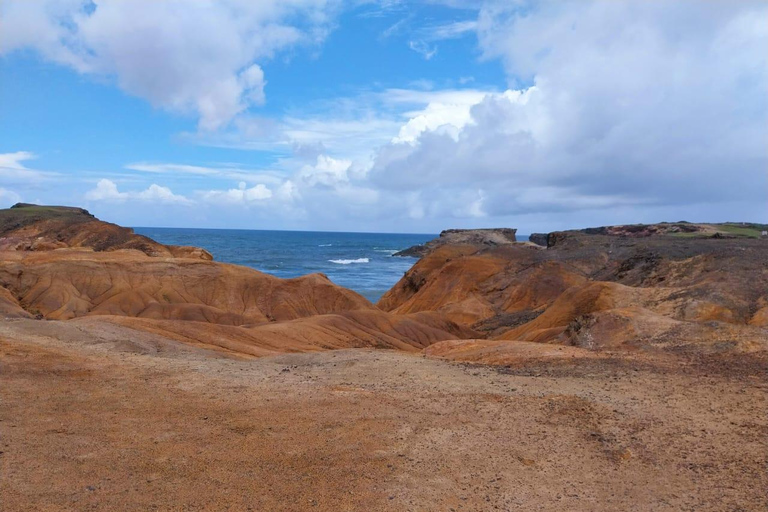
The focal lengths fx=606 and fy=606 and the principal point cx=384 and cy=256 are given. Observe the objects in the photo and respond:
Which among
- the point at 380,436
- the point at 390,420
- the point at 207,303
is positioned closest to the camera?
the point at 380,436

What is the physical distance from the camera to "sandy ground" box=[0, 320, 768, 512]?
7.26 m

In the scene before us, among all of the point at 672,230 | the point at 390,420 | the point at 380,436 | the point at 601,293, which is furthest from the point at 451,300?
the point at 672,230

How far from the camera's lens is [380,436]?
9.12 m

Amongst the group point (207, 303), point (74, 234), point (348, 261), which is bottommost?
point (207, 303)

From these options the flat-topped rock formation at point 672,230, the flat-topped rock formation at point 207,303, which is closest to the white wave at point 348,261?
the flat-topped rock formation at point 672,230

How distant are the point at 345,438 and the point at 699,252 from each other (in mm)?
37997

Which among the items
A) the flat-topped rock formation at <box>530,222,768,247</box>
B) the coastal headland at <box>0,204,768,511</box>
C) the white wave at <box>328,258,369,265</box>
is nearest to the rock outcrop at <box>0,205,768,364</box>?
the coastal headland at <box>0,204,768,511</box>

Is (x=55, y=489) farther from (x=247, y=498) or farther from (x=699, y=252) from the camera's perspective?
(x=699, y=252)

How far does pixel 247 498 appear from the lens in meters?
7.12

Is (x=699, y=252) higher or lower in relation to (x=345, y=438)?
higher

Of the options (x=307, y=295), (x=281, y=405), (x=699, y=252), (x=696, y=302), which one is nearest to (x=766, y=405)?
(x=281, y=405)

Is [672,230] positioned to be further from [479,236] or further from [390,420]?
[390,420]

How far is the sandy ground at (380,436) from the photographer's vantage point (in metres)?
7.26

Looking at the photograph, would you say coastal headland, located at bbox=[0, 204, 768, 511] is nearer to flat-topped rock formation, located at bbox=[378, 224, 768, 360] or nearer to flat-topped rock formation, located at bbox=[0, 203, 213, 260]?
flat-topped rock formation, located at bbox=[378, 224, 768, 360]
